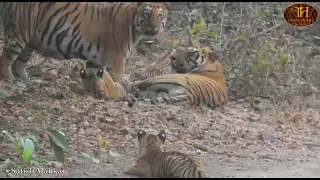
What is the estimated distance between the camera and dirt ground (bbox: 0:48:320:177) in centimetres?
500

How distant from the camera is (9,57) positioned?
7316 mm

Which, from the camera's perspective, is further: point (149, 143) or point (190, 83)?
point (190, 83)

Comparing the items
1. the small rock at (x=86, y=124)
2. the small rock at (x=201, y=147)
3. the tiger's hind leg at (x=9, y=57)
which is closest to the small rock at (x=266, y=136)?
the small rock at (x=201, y=147)

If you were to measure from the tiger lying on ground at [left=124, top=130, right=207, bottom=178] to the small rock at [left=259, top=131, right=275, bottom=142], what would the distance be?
4.97ft

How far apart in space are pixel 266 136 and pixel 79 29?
226cm

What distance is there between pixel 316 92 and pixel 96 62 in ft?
7.32

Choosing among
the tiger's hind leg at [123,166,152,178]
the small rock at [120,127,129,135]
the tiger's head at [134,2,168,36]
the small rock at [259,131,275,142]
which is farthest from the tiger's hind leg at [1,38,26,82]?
the tiger's hind leg at [123,166,152,178]

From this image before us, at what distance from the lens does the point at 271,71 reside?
769cm

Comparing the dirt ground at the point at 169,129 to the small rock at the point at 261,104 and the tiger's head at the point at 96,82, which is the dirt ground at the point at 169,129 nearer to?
the small rock at the point at 261,104

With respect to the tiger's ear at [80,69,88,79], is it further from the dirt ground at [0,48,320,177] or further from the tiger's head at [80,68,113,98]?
the dirt ground at [0,48,320,177]

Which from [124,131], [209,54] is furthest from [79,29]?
[124,131]

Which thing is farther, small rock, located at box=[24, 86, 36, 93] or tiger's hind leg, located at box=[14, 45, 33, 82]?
tiger's hind leg, located at box=[14, 45, 33, 82]

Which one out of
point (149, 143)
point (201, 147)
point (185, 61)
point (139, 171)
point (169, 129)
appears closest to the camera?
point (139, 171)

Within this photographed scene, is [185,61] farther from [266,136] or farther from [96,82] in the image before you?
[266,136]
